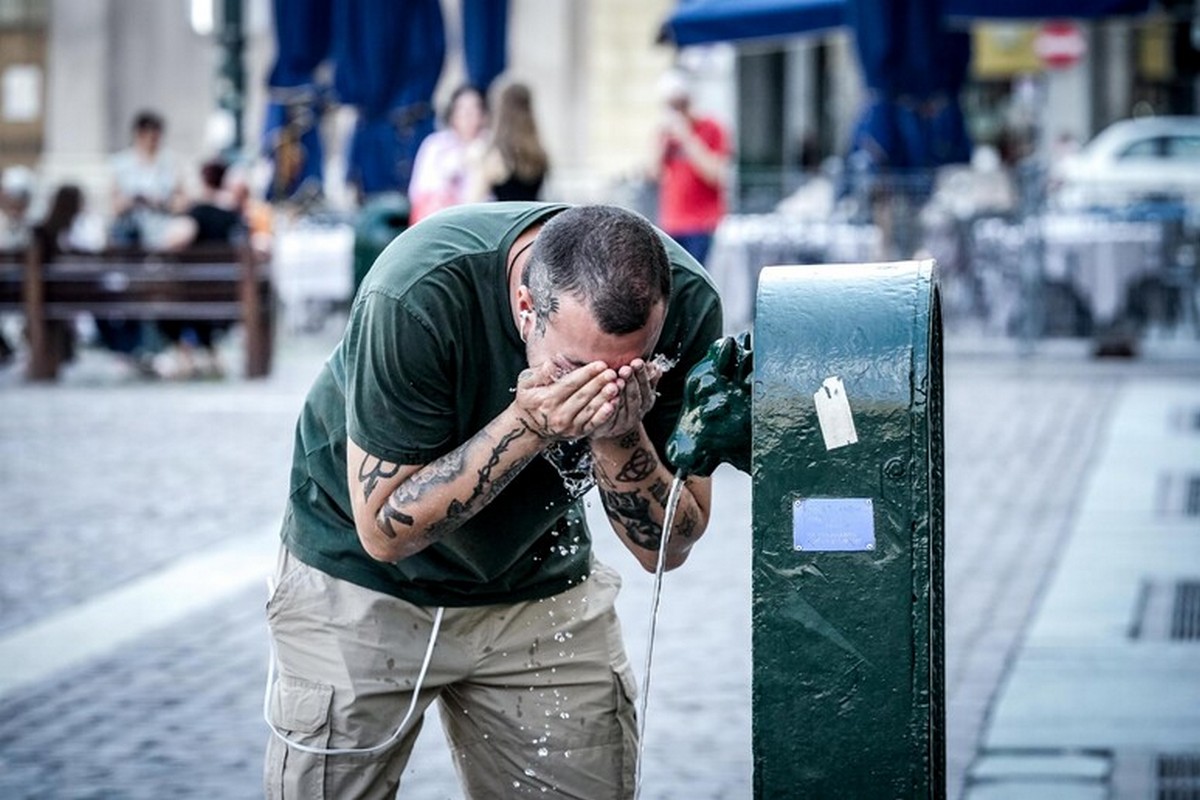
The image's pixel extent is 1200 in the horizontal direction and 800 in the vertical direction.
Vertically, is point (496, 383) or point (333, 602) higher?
point (496, 383)

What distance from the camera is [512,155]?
11078 millimetres

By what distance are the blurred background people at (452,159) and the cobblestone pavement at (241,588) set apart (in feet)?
5.06

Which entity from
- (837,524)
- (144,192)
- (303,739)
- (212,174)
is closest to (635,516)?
(303,739)

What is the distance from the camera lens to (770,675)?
2910 mm

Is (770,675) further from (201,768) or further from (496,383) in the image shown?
(201,768)

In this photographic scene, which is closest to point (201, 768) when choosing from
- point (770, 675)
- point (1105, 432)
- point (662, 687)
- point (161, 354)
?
point (662, 687)

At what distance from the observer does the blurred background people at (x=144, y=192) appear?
666 inches

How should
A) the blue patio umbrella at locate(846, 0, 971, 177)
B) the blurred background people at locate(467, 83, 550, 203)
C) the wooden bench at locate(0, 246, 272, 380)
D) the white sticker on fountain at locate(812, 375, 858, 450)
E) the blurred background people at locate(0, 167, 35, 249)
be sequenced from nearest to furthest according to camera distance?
the white sticker on fountain at locate(812, 375, 858, 450) < the blurred background people at locate(467, 83, 550, 203) < the wooden bench at locate(0, 246, 272, 380) < the blue patio umbrella at locate(846, 0, 971, 177) < the blurred background people at locate(0, 167, 35, 249)

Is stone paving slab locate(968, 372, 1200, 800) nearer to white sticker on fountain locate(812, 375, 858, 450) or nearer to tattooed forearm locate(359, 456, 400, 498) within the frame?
tattooed forearm locate(359, 456, 400, 498)

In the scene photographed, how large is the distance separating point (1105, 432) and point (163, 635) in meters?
6.40

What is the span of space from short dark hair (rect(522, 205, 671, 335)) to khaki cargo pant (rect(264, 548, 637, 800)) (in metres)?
0.70

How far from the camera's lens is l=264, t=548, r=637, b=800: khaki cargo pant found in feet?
12.0

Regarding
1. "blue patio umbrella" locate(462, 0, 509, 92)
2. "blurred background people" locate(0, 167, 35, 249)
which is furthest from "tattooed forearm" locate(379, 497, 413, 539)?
"blurred background people" locate(0, 167, 35, 249)

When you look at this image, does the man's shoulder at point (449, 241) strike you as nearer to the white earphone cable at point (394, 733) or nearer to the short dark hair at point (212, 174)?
the white earphone cable at point (394, 733)
